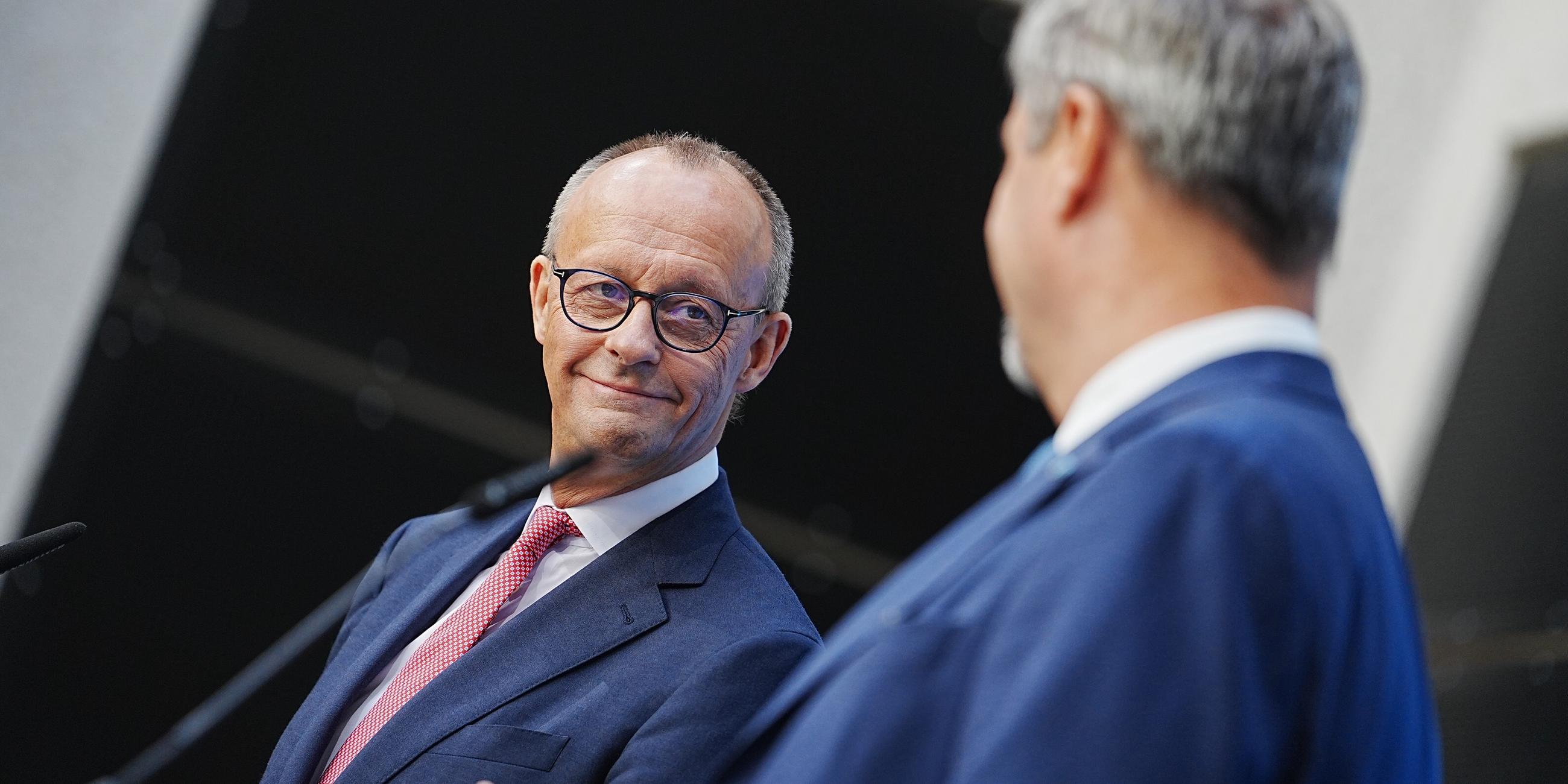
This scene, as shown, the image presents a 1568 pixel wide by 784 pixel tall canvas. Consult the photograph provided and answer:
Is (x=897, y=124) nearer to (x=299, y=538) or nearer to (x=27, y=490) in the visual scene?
(x=299, y=538)

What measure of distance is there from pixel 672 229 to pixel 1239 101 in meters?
0.65

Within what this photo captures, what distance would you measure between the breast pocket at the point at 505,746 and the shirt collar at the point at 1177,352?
0.53 metres

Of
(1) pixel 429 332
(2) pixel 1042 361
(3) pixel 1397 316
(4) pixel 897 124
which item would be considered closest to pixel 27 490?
(1) pixel 429 332

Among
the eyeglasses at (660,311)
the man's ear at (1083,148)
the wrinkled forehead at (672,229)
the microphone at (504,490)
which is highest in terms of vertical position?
the man's ear at (1083,148)

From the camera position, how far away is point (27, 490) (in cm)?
263

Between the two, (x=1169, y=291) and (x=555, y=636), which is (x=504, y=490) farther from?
(x=1169, y=291)

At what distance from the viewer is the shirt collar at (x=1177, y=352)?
2.55ft

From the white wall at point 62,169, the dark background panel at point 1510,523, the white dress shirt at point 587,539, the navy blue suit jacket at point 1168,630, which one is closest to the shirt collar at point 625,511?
the white dress shirt at point 587,539

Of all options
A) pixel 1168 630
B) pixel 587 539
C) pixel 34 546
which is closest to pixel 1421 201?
pixel 587 539

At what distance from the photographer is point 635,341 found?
4.21 ft

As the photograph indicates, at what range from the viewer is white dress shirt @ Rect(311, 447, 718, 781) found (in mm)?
1299

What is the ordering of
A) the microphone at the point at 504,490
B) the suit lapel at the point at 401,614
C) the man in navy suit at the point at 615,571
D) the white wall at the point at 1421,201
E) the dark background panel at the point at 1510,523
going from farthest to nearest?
the white wall at the point at 1421,201 < the dark background panel at the point at 1510,523 < the suit lapel at the point at 401,614 < the man in navy suit at the point at 615,571 < the microphone at the point at 504,490

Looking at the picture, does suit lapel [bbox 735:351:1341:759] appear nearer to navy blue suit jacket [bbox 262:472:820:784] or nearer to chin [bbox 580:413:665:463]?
navy blue suit jacket [bbox 262:472:820:784]

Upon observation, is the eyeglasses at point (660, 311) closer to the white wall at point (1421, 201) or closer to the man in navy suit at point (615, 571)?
the man in navy suit at point (615, 571)
